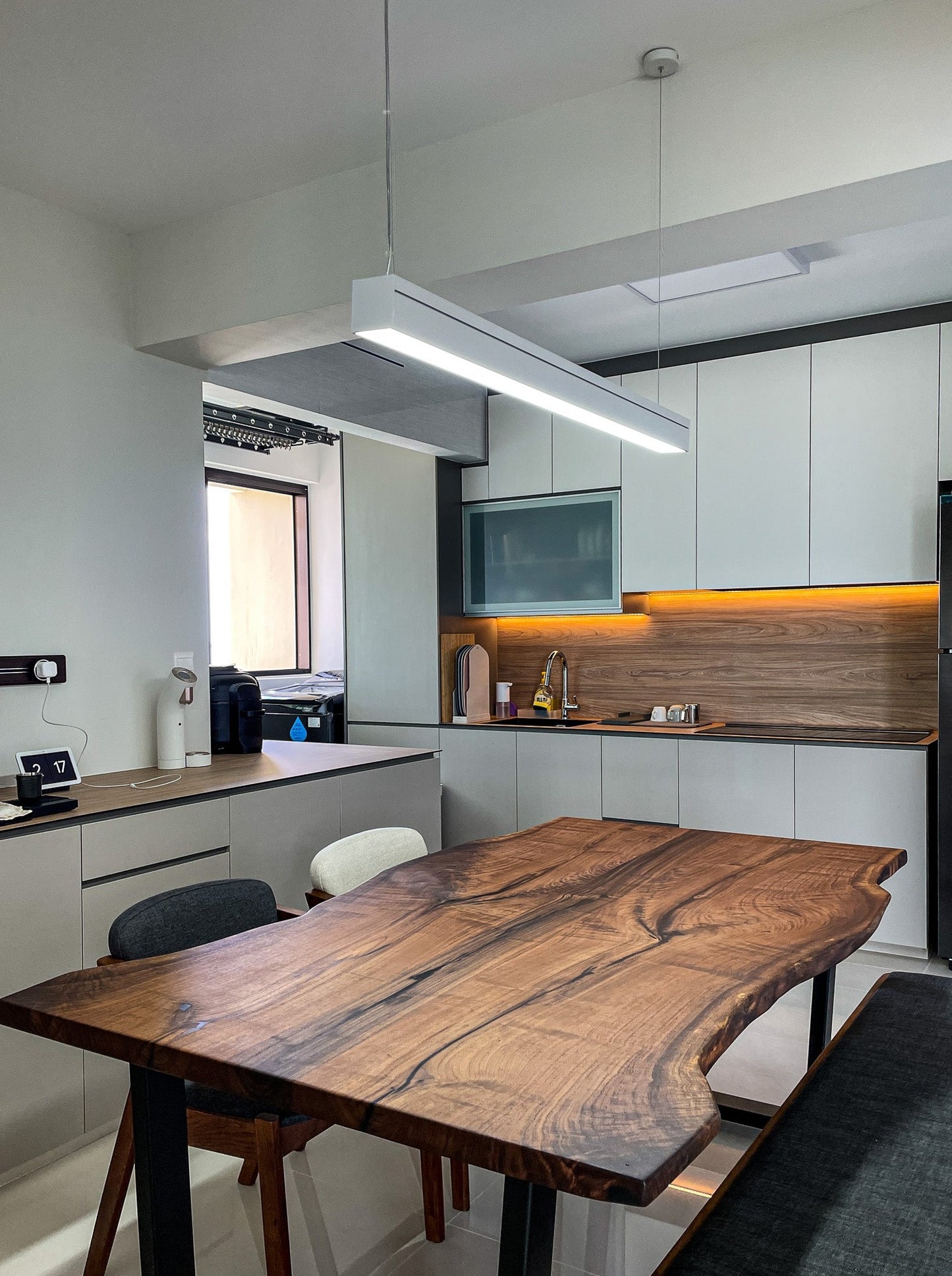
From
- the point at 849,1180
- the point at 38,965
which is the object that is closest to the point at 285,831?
the point at 38,965

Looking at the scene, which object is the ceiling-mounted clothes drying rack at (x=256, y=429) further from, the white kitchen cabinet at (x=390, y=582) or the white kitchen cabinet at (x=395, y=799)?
the white kitchen cabinet at (x=395, y=799)

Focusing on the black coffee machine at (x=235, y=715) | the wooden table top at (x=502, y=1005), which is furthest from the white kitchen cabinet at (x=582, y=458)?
the wooden table top at (x=502, y=1005)

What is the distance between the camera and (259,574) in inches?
278

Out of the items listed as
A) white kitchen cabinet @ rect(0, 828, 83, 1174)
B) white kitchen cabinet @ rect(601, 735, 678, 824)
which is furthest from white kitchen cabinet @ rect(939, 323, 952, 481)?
white kitchen cabinet @ rect(0, 828, 83, 1174)

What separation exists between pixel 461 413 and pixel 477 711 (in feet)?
5.03

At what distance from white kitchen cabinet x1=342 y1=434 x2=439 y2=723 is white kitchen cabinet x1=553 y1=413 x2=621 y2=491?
64cm

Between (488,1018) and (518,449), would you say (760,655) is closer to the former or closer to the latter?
(518,449)

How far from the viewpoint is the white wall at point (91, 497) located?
312cm

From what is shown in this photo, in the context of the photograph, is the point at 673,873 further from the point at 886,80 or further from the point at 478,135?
the point at 478,135

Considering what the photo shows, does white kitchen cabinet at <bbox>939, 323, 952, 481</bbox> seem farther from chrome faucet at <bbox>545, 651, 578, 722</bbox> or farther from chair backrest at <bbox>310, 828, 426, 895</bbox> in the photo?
chair backrest at <bbox>310, 828, 426, 895</bbox>

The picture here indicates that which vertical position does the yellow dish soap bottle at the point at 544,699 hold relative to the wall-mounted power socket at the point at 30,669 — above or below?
below

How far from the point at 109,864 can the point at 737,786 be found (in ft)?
8.69

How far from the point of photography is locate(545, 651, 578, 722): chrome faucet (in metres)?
5.33

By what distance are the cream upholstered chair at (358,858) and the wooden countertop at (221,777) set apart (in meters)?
Result: 0.57
